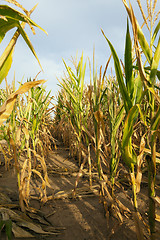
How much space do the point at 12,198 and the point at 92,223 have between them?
0.61m

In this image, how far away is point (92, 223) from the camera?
1.07 metres

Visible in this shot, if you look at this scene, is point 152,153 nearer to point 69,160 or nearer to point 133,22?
point 133,22

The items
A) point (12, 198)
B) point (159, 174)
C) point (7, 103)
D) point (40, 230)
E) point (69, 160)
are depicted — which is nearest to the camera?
point (7, 103)

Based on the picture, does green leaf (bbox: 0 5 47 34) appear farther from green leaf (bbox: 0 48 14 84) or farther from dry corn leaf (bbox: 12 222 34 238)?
dry corn leaf (bbox: 12 222 34 238)

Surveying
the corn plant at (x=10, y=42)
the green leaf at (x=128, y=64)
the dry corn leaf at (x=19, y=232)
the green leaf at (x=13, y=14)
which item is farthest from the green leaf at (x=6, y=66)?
the dry corn leaf at (x=19, y=232)

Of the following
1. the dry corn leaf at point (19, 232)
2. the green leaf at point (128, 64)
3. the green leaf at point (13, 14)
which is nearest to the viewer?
the green leaf at point (13, 14)

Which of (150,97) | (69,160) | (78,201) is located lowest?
(78,201)

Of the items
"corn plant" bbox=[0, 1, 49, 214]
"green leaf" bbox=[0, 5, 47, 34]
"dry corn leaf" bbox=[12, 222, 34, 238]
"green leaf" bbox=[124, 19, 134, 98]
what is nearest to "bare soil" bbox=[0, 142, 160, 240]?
"dry corn leaf" bbox=[12, 222, 34, 238]

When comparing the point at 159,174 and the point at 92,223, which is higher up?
the point at 159,174

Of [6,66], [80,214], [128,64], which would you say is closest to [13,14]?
[6,66]

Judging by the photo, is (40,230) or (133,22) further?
(40,230)

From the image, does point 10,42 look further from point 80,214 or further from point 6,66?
point 80,214

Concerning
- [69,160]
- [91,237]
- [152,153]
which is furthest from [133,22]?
[69,160]

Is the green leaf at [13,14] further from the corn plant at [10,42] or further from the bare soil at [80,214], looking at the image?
the bare soil at [80,214]
